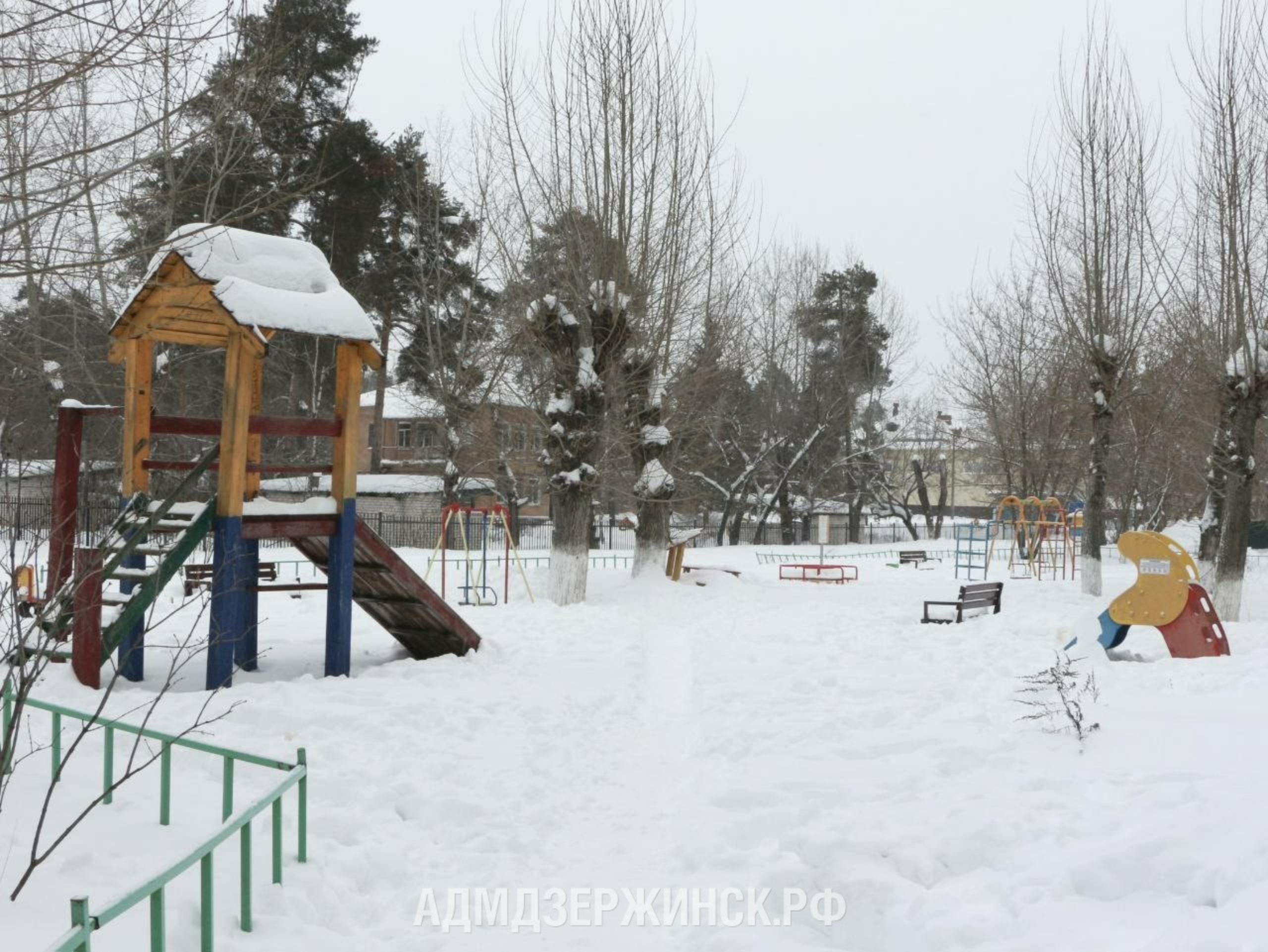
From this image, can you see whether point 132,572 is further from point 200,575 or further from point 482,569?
point 482,569

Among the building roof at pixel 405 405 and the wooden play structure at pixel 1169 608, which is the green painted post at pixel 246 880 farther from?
the building roof at pixel 405 405

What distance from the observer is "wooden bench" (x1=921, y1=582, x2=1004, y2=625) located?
1385cm

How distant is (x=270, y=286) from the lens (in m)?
8.80

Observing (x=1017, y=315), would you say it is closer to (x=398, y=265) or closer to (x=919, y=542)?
(x=919, y=542)

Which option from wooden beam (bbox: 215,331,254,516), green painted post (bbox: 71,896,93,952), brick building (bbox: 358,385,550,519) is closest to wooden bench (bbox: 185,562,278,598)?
brick building (bbox: 358,385,550,519)

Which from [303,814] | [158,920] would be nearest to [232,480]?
[303,814]

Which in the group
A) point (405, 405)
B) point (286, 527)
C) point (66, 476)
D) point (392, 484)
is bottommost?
point (286, 527)

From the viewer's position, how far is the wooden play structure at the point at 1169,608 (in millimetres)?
10242

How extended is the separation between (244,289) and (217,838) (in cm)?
586

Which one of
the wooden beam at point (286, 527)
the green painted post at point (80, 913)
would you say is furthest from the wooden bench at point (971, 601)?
the green painted post at point (80, 913)

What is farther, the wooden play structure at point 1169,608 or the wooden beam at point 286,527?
the wooden play structure at point 1169,608

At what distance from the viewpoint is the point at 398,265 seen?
29766mm

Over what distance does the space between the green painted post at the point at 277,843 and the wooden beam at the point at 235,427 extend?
4.16 metres

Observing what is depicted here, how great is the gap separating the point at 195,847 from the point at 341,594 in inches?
224
